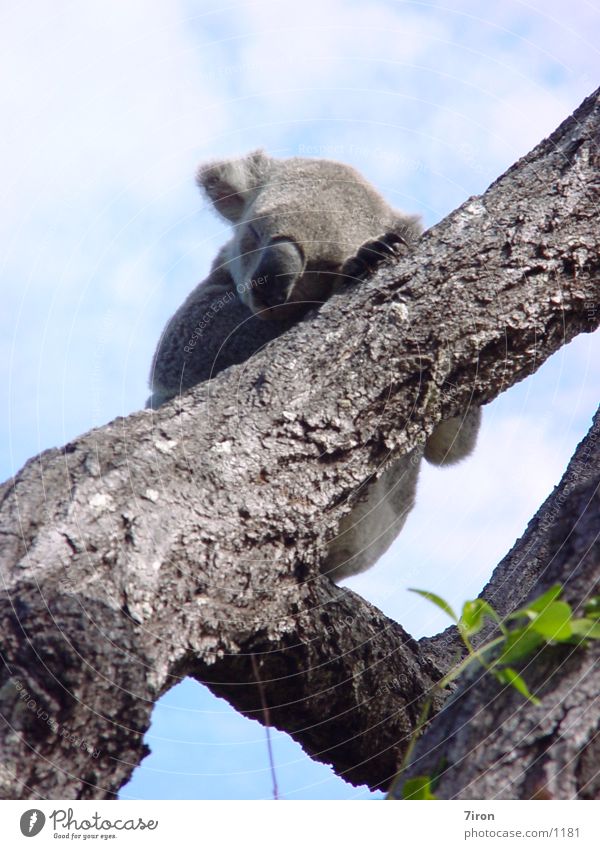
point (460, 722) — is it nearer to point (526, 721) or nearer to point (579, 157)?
point (526, 721)

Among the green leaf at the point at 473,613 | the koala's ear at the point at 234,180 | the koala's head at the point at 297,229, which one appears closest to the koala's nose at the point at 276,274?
the koala's head at the point at 297,229

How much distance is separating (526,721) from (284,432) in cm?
106

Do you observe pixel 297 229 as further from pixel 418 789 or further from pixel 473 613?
pixel 418 789

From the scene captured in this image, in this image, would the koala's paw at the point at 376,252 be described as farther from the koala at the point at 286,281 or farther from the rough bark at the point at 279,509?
the koala at the point at 286,281

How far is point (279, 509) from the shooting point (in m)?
2.17

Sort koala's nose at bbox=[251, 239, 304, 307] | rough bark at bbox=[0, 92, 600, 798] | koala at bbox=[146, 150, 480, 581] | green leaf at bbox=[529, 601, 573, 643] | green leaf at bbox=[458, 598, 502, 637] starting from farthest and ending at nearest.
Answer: koala at bbox=[146, 150, 480, 581] → koala's nose at bbox=[251, 239, 304, 307] → rough bark at bbox=[0, 92, 600, 798] → green leaf at bbox=[458, 598, 502, 637] → green leaf at bbox=[529, 601, 573, 643]

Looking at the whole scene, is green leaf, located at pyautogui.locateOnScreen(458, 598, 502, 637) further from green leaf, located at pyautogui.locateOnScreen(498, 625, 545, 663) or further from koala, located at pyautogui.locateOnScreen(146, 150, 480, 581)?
koala, located at pyautogui.locateOnScreen(146, 150, 480, 581)

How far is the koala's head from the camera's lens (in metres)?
3.66

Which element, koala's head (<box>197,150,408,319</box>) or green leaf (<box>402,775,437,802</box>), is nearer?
green leaf (<box>402,775,437,802</box>)

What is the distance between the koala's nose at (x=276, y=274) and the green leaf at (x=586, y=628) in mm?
2434

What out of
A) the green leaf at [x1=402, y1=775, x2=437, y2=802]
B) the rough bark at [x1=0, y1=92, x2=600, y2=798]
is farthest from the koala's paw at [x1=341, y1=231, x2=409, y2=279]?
the green leaf at [x1=402, y1=775, x2=437, y2=802]

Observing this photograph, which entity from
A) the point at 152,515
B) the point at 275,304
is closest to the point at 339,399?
the point at 152,515

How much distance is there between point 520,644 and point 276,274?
2.45 m
